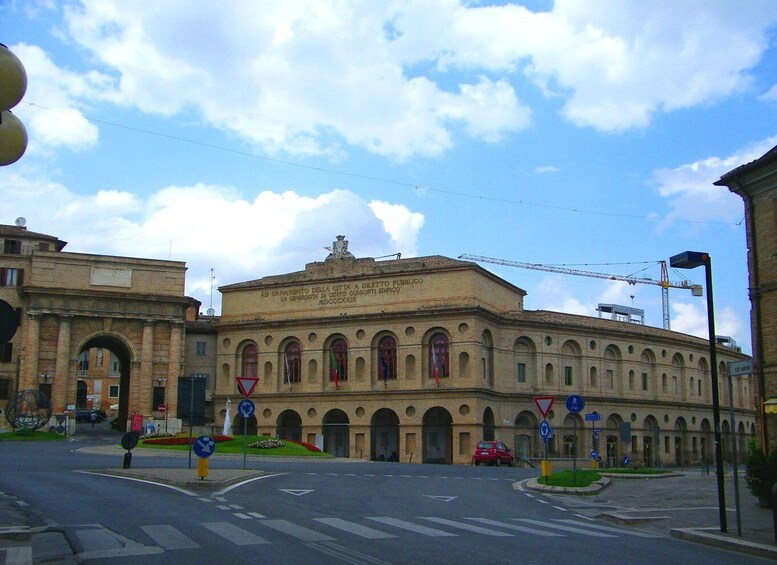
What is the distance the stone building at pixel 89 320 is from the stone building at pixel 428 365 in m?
4.67

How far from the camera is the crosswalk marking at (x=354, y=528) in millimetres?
14469

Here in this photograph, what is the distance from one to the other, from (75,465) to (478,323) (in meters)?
34.3

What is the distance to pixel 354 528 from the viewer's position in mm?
15391

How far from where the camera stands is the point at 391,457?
212ft

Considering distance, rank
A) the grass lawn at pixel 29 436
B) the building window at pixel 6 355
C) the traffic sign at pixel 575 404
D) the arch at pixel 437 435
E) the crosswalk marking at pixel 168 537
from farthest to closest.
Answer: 1. the building window at pixel 6 355
2. the arch at pixel 437 435
3. the grass lawn at pixel 29 436
4. the traffic sign at pixel 575 404
5. the crosswalk marking at pixel 168 537

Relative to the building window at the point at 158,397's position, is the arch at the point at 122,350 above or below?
above

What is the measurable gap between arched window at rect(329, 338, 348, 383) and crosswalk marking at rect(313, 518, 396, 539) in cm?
4995

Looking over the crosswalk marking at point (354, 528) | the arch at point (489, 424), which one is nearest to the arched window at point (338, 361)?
the arch at point (489, 424)

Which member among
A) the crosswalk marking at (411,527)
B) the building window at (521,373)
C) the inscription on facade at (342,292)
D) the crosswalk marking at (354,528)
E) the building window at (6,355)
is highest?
the inscription on facade at (342,292)

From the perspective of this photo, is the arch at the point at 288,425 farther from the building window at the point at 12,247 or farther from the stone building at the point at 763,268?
the stone building at the point at 763,268

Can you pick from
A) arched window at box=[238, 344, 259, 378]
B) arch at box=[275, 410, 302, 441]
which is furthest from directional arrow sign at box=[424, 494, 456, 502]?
arched window at box=[238, 344, 259, 378]

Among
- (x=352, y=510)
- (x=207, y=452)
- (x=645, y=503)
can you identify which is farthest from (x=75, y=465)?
(x=645, y=503)

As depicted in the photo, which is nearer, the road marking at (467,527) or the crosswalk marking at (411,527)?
the crosswalk marking at (411,527)

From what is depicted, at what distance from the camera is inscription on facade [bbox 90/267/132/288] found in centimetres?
6700
